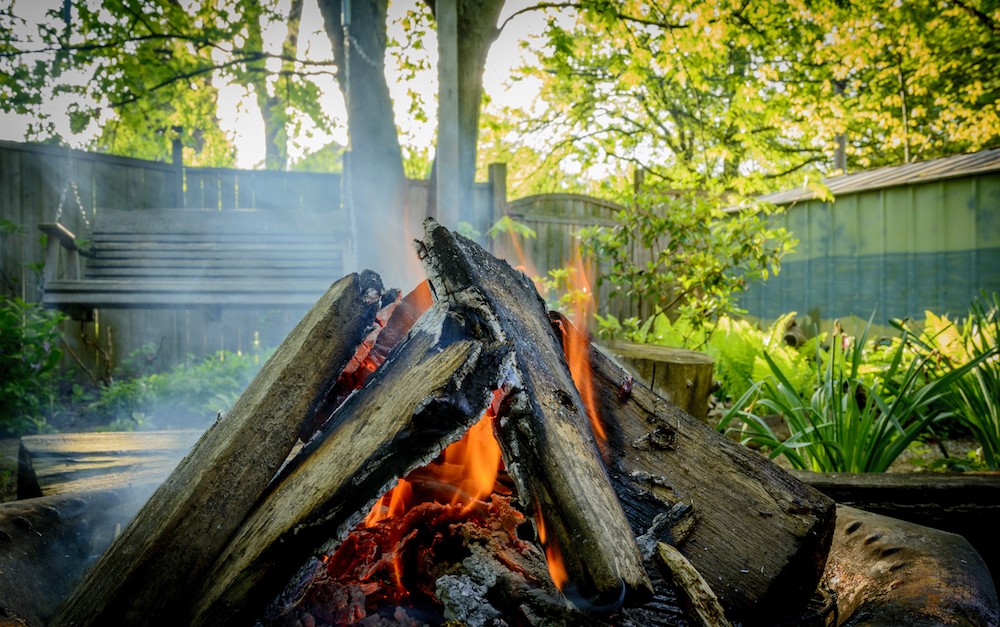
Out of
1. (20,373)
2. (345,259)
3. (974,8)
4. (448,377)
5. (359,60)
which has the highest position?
(974,8)

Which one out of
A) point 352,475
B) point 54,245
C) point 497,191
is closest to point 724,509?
point 352,475

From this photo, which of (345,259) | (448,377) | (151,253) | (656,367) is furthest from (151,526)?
(151,253)

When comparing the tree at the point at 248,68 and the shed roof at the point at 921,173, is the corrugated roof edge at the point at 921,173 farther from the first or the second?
the tree at the point at 248,68

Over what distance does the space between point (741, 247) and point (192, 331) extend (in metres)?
7.10

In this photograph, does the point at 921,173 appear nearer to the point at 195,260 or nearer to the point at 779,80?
the point at 779,80

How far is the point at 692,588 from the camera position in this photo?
97 centimetres

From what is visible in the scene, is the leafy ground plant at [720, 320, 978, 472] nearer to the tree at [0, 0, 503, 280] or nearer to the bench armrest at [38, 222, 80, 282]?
the tree at [0, 0, 503, 280]

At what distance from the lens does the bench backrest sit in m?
5.91

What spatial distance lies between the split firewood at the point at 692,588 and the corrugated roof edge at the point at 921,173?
5967 millimetres

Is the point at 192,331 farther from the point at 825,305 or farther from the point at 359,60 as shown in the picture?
the point at 825,305

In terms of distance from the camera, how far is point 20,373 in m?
4.53

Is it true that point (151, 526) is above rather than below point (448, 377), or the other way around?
below

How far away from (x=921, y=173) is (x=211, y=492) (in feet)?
30.8

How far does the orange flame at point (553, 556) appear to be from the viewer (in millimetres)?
902
